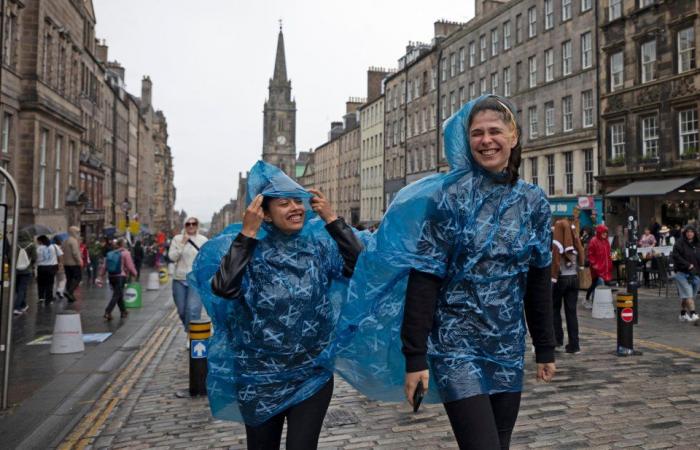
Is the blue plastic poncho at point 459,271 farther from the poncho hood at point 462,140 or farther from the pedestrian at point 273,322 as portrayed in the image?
the pedestrian at point 273,322

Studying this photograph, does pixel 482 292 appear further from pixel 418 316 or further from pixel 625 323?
pixel 625 323

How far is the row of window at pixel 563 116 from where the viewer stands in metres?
32.4

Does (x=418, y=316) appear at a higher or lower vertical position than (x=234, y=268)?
lower

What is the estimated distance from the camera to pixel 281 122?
14038cm

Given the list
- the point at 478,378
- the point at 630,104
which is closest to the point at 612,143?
the point at 630,104

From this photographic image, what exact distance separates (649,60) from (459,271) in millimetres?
29871

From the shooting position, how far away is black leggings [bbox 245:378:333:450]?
116 inches

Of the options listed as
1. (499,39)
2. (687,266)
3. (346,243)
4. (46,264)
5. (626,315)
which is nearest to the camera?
(346,243)

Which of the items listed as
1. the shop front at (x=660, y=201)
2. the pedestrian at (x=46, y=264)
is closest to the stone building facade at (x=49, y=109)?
the pedestrian at (x=46, y=264)

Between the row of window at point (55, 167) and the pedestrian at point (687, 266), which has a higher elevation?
the row of window at point (55, 167)

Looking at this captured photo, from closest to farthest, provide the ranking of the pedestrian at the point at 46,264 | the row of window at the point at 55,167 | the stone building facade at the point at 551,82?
the pedestrian at the point at 46,264, the row of window at the point at 55,167, the stone building facade at the point at 551,82

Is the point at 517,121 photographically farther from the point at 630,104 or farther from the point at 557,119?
the point at 557,119

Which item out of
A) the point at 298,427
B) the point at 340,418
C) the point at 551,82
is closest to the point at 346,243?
the point at 298,427

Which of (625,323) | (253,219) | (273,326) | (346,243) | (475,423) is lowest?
(625,323)
